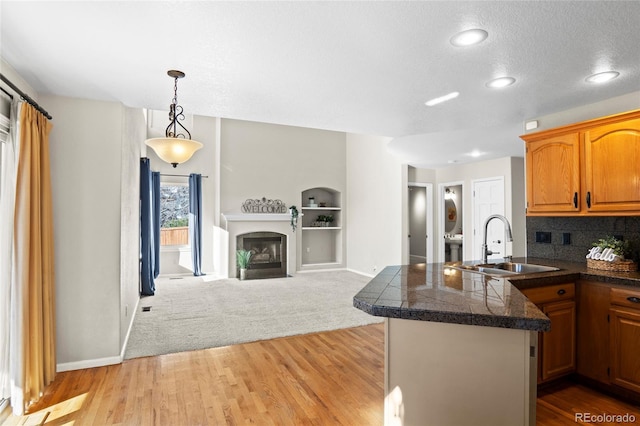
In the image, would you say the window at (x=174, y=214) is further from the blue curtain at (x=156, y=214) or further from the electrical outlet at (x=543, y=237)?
the electrical outlet at (x=543, y=237)

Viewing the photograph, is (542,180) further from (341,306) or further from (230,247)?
(230,247)

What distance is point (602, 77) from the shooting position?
2621mm

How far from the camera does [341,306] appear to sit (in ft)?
17.4

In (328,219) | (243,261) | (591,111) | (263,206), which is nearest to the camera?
(591,111)

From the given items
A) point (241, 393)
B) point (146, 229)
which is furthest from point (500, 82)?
point (146, 229)

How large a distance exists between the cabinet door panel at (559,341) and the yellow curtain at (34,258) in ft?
12.2

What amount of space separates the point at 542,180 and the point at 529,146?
0.39m

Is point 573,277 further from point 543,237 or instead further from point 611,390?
point 543,237

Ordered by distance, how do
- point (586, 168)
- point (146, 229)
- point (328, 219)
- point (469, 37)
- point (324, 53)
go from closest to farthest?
point (469, 37)
point (324, 53)
point (586, 168)
point (146, 229)
point (328, 219)

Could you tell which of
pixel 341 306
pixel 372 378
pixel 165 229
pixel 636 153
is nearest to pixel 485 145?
pixel 636 153

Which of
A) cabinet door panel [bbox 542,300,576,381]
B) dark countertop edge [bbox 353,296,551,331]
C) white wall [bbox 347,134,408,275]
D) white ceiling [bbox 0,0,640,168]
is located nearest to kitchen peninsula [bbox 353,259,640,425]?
dark countertop edge [bbox 353,296,551,331]

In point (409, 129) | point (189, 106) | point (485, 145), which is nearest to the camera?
point (189, 106)

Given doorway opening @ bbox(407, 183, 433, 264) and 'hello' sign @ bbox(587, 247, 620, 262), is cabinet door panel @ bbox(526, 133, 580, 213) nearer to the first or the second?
'hello' sign @ bbox(587, 247, 620, 262)

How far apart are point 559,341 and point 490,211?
4.10 metres
